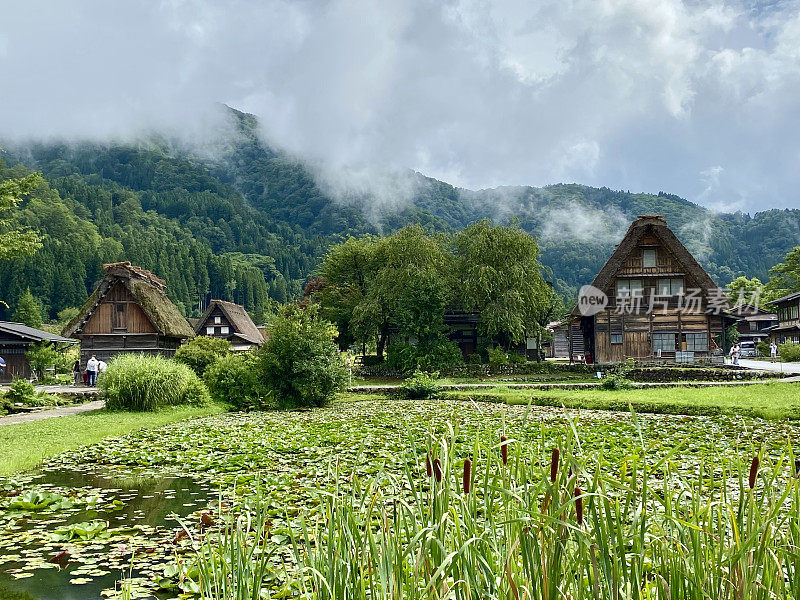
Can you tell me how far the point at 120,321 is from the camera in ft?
109

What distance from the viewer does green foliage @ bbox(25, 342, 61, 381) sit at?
34625 mm

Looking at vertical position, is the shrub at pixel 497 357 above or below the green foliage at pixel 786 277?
below

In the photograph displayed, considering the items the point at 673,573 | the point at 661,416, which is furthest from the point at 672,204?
the point at 673,573

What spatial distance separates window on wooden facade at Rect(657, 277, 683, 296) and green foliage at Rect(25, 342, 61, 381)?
1286 inches

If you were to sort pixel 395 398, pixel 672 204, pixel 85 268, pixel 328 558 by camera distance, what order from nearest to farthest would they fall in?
1. pixel 328 558
2. pixel 395 398
3. pixel 85 268
4. pixel 672 204

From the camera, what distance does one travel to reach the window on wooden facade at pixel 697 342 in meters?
34.8

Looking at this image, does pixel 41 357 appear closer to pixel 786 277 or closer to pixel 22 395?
pixel 22 395

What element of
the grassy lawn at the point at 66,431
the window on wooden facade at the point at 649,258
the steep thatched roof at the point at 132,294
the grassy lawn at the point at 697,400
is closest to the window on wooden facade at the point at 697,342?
the window on wooden facade at the point at 649,258

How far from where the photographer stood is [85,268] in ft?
271

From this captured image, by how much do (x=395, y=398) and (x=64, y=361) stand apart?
26.9 m

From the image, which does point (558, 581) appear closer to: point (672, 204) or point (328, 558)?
point (328, 558)

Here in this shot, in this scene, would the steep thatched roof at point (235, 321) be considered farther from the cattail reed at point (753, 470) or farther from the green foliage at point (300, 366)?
the cattail reed at point (753, 470)

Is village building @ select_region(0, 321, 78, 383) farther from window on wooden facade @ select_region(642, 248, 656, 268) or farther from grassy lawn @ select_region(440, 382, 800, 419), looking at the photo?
window on wooden facade @ select_region(642, 248, 656, 268)

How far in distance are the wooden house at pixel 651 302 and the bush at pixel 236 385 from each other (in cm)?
2099
